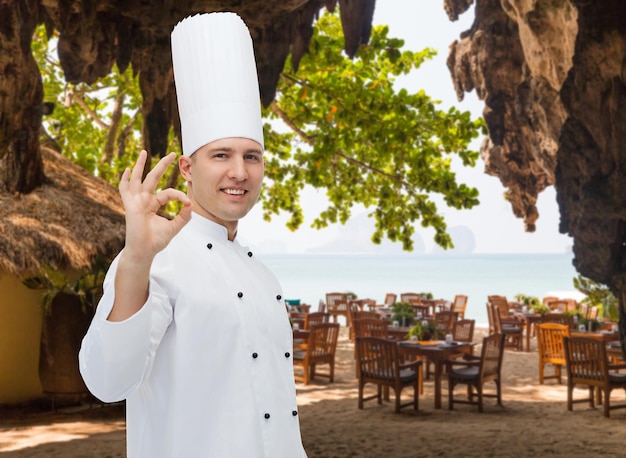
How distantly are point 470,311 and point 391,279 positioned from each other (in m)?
33.9

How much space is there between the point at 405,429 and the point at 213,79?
677 centimetres

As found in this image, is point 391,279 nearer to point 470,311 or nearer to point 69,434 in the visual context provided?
point 470,311

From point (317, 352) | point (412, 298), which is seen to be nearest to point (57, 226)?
point (317, 352)

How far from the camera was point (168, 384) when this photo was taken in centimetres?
155

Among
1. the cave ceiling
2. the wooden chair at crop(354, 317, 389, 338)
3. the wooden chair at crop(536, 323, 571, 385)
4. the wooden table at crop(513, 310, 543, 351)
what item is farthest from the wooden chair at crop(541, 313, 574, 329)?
the cave ceiling

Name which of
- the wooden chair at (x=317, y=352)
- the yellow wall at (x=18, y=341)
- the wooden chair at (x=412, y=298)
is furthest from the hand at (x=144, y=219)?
the wooden chair at (x=412, y=298)

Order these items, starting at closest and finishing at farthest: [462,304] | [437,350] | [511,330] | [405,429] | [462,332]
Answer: [405,429], [437,350], [462,332], [511,330], [462,304]

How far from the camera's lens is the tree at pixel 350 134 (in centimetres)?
896

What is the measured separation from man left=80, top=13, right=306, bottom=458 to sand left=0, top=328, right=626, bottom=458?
5175mm

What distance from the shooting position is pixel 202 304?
5.11 ft

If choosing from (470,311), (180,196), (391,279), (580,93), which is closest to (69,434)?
(580,93)

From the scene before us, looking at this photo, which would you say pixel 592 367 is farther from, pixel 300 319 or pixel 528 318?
pixel 300 319

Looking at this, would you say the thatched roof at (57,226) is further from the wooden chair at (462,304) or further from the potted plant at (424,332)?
the wooden chair at (462,304)

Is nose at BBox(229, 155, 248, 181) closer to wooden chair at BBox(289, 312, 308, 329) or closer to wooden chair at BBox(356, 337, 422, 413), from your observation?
wooden chair at BBox(356, 337, 422, 413)
